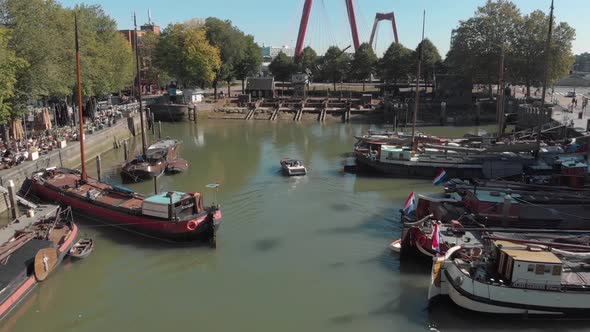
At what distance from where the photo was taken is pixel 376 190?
103ft

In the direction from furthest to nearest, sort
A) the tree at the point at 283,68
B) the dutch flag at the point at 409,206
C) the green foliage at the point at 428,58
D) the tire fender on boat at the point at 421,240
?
1. the tree at the point at 283,68
2. the green foliage at the point at 428,58
3. the dutch flag at the point at 409,206
4. the tire fender on boat at the point at 421,240

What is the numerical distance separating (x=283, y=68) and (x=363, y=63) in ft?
55.6

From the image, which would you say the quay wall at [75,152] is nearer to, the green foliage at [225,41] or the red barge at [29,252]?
the red barge at [29,252]

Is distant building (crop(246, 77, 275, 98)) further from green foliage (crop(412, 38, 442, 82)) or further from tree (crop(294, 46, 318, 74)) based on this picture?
green foliage (crop(412, 38, 442, 82))

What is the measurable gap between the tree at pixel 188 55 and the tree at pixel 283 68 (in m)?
18.7

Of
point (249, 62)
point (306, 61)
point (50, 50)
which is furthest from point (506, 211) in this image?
point (306, 61)

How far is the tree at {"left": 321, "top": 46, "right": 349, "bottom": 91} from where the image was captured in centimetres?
8438

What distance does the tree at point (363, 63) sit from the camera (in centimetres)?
8219

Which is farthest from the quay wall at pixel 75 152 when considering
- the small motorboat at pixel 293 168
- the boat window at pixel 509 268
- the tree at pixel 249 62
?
the tree at pixel 249 62

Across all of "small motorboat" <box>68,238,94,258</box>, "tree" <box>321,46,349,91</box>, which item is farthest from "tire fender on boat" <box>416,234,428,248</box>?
"tree" <box>321,46,349,91</box>

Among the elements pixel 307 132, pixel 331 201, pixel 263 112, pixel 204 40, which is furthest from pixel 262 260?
pixel 204 40

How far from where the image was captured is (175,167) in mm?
35625

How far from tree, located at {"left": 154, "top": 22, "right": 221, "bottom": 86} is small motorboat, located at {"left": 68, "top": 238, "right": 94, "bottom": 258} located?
5348 centimetres

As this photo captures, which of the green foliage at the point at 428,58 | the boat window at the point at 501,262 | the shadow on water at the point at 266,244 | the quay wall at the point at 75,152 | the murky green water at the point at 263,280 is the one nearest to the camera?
the boat window at the point at 501,262
